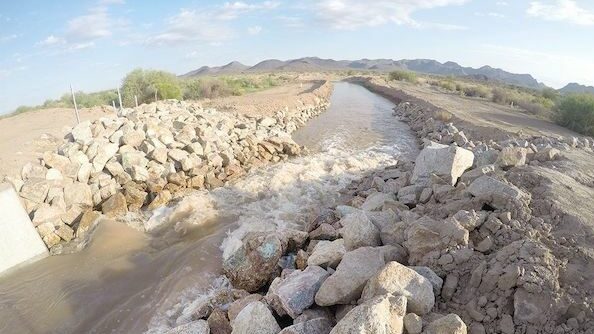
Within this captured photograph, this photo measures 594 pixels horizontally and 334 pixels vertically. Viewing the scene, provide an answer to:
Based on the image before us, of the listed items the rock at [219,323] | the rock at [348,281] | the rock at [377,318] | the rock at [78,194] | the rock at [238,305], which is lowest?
the rock at [219,323]

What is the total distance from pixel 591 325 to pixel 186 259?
6153 millimetres

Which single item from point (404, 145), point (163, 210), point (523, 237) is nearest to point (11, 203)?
point (163, 210)

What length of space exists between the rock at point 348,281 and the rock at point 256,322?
1.83 ft

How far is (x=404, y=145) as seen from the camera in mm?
16688

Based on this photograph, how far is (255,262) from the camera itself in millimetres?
6023

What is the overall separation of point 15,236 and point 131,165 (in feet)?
11.4

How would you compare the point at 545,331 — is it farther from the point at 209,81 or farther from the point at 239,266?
the point at 209,81

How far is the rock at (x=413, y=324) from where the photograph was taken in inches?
138

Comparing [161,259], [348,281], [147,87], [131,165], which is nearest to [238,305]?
[348,281]

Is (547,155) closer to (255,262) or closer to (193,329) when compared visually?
(255,262)

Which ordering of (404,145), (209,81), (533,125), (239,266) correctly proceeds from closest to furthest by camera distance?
(239,266) < (404,145) < (533,125) < (209,81)

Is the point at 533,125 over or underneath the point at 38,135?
underneath

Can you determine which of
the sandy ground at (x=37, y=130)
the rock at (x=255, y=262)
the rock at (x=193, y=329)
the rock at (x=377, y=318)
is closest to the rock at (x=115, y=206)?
the sandy ground at (x=37, y=130)

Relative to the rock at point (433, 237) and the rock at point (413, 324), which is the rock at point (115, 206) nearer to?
the rock at point (433, 237)
